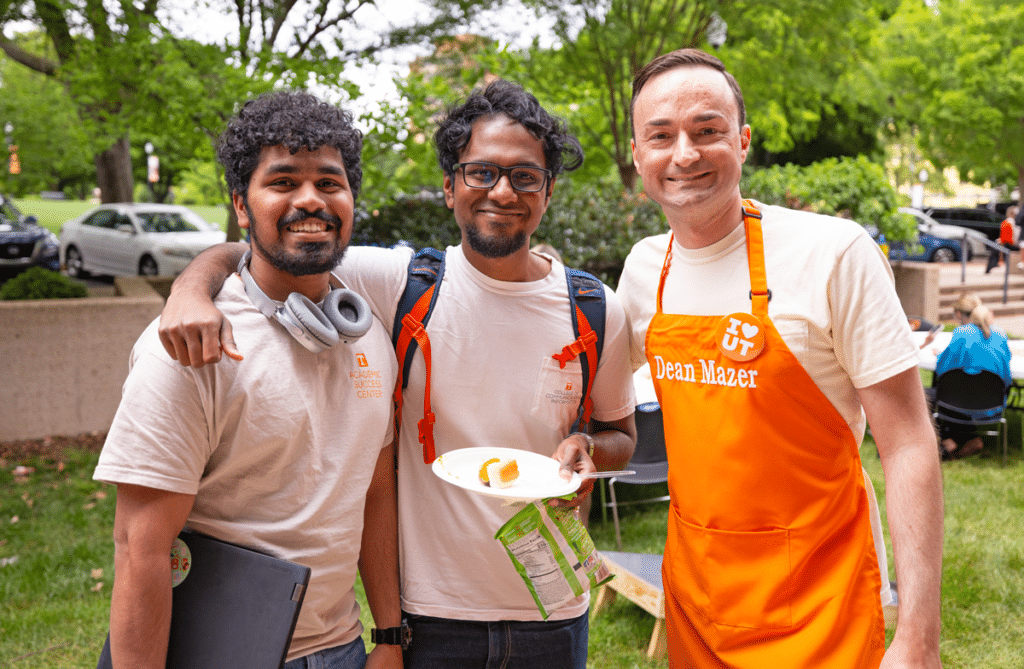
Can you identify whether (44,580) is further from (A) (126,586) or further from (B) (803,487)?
(B) (803,487)

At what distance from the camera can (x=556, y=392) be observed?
220 centimetres

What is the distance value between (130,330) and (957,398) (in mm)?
7957

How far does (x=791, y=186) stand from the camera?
12.6m

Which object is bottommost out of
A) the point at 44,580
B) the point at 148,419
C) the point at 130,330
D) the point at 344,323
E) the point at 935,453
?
the point at 44,580

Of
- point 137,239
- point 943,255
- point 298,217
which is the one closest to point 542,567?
point 298,217

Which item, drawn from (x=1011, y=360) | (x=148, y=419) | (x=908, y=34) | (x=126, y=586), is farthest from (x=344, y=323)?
(x=908, y=34)

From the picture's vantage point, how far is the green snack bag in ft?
6.34

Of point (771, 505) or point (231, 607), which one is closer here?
point (231, 607)

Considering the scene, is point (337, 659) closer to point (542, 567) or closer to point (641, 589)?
point (542, 567)

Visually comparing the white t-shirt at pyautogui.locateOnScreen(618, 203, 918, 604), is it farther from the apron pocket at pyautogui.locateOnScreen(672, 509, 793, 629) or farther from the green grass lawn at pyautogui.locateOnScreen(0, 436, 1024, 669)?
the green grass lawn at pyautogui.locateOnScreen(0, 436, 1024, 669)

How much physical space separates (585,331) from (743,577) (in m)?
0.78

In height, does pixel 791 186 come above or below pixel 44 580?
above

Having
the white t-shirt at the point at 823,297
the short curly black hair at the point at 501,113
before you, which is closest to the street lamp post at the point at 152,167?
the short curly black hair at the point at 501,113

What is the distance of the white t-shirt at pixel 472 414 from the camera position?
2.14 m
